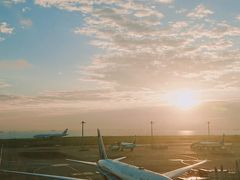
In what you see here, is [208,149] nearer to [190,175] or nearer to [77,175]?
[190,175]

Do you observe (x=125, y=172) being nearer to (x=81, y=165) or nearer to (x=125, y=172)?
(x=125, y=172)

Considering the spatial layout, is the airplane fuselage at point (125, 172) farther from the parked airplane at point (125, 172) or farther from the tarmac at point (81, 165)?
the tarmac at point (81, 165)

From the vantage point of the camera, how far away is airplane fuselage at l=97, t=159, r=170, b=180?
33562mm

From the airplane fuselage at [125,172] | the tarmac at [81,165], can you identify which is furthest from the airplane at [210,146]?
the airplane fuselage at [125,172]

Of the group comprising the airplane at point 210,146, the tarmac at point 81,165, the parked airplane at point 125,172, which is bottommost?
the tarmac at point 81,165

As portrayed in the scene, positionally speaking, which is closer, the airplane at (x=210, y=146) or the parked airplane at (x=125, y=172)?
the parked airplane at (x=125, y=172)

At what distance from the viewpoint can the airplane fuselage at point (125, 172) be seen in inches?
1321

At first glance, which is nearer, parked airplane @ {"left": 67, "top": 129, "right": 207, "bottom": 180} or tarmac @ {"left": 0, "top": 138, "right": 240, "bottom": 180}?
parked airplane @ {"left": 67, "top": 129, "right": 207, "bottom": 180}

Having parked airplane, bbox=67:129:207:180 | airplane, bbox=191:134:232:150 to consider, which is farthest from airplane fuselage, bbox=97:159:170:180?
airplane, bbox=191:134:232:150

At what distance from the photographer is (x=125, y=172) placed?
37.0m

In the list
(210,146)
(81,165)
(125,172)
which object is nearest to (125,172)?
(125,172)

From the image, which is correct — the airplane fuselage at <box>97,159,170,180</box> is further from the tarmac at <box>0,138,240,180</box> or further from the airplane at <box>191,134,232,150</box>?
the airplane at <box>191,134,232,150</box>

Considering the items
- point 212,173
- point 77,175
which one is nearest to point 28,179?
point 77,175

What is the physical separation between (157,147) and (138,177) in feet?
322
